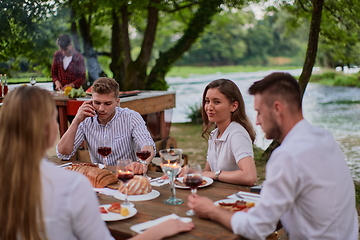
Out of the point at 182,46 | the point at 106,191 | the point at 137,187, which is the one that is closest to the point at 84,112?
the point at 106,191

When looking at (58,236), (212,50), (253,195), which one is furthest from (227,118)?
(212,50)

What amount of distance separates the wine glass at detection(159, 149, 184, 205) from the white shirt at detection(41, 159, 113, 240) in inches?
27.3

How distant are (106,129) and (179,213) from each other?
1.62 metres

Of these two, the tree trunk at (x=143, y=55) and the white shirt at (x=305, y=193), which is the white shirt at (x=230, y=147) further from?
the tree trunk at (x=143, y=55)

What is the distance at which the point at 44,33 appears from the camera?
10.7m

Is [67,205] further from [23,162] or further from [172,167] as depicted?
[172,167]

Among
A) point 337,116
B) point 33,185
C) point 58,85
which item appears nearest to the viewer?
point 33,185

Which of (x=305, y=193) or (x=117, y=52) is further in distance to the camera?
(x=117, y=52)

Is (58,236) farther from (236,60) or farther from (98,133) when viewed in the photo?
(236,60)

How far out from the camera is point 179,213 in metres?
2.00

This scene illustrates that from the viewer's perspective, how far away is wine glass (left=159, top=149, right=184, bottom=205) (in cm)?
218

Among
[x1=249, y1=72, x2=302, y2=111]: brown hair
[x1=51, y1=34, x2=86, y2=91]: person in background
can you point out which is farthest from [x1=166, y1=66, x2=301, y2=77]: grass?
[x1=249, y1=72, x2=302, y2=111]: brown hair

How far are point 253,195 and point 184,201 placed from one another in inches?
15.0

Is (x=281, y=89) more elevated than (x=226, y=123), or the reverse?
(x=281, y=89)
